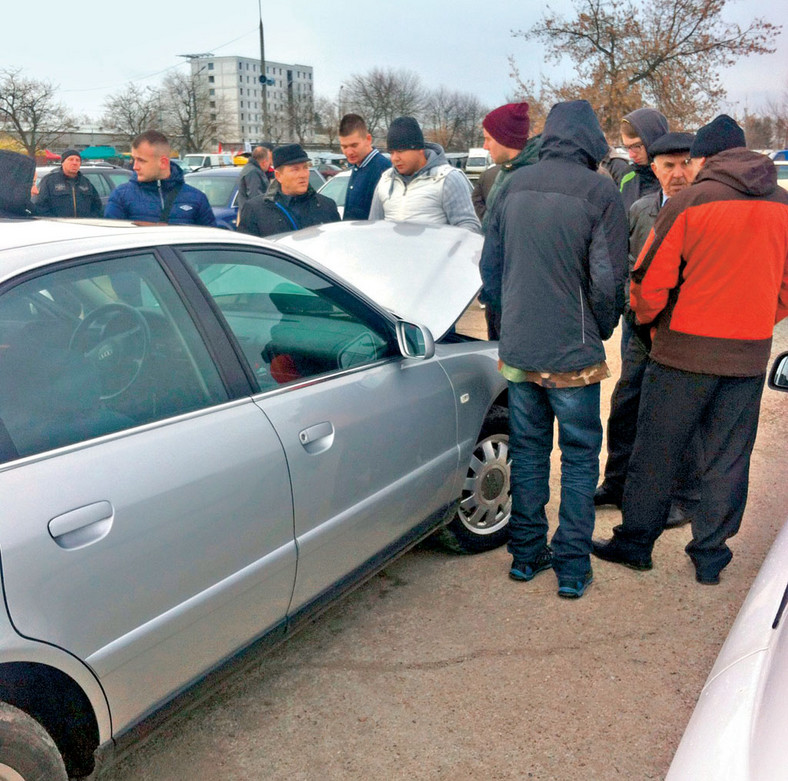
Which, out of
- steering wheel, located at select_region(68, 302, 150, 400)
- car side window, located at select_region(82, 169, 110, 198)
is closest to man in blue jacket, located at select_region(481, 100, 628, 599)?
steering wheel, located at select_region(68, 302, 150, 400)

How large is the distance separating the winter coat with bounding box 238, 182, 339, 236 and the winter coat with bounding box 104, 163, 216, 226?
49cm

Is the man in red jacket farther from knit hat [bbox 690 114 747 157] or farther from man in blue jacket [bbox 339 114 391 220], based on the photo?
man in blue jacket [bbox 339 114 391 220]

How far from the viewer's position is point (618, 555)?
3676 mm

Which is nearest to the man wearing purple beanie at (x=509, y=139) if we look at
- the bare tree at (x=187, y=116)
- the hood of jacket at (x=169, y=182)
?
the hood of jacket at (x=169, y=182)

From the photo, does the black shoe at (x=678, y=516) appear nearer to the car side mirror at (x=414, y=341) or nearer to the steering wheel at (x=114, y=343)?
the car side mirror at (x=414, y=341)

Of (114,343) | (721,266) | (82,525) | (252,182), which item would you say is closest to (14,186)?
(114,343)

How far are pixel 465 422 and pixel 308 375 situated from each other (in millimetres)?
921

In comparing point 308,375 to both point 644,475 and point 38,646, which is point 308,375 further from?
point 644,475

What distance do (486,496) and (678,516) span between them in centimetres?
113

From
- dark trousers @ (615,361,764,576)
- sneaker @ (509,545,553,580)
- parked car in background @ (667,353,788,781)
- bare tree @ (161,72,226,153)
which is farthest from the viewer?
bare tree @ (161,72,226,153)

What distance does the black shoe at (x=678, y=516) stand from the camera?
13.4 ft

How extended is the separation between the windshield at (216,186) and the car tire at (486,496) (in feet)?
27.1

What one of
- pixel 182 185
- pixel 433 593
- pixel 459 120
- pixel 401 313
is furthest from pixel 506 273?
pixel 459 120

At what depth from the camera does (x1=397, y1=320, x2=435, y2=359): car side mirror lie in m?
2.94
